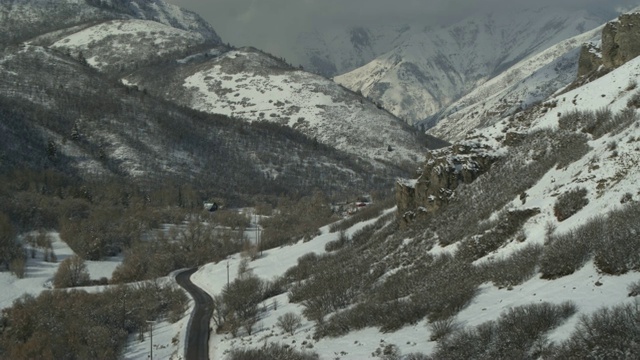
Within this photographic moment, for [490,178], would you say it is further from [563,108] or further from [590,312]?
[590,312]

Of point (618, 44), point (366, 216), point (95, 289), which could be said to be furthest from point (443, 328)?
point (95, 289)

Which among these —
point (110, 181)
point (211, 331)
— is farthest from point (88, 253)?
point (211, 331)

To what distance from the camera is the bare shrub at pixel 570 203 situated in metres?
24.0

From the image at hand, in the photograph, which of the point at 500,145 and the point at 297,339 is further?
the point at 500,145

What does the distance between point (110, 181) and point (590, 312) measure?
143 metres

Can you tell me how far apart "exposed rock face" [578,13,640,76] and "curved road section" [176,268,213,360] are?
43168mm

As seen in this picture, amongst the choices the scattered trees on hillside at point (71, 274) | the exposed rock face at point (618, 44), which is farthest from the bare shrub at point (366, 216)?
the scattered trees on hillside at point (71, 274)

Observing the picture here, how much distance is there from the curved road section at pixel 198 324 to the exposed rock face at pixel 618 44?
142 ft

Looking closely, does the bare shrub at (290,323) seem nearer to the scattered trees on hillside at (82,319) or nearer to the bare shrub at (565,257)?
the bare shrub at (565,257)

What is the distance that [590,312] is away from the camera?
14.6 metres

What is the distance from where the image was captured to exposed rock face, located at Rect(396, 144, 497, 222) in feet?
138

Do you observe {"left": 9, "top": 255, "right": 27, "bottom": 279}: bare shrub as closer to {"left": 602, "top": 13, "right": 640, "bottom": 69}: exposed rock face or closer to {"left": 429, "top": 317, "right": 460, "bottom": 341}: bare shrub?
{"left": 429, "top": 317, "right": 460, "bottom": 341}: bare shrub

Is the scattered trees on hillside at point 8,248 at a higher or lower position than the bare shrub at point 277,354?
higher

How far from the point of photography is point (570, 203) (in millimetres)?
24391
